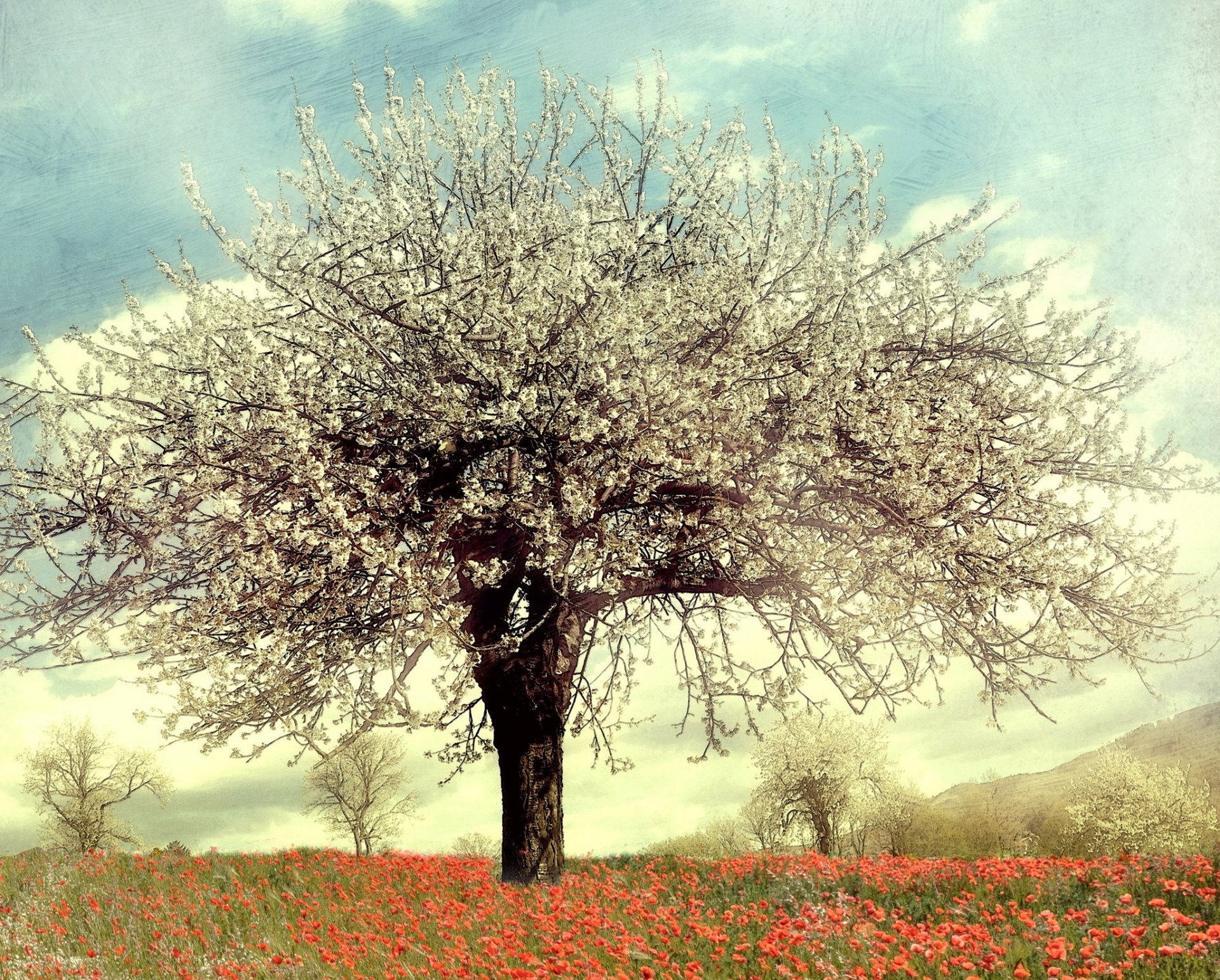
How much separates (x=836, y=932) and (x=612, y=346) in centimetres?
535

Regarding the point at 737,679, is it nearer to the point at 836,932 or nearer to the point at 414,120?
the point at 836,932

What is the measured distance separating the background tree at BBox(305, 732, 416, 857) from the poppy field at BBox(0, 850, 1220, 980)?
19.0 metres

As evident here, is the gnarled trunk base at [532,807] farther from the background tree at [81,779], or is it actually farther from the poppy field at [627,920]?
the background tree at [81,779]

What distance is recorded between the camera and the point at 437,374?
8953mm

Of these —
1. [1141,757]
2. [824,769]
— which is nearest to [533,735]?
[824,769]

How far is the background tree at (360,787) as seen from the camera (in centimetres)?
2975

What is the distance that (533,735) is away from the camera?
35.0 ft

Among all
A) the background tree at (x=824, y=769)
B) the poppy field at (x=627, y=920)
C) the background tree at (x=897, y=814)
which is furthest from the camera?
the background tree at (x=897, y=814)

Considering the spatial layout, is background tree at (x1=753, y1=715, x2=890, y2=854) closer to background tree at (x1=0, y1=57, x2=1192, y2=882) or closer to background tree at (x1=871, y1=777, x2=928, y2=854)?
background tree at (x1=871, y1=777, x2=928, y2=854)

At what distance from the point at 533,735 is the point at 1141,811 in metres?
26.1

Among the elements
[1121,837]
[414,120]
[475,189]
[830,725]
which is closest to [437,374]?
[475,189]

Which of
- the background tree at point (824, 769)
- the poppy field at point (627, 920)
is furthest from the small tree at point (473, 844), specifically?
the poppy field at point (627, 920)

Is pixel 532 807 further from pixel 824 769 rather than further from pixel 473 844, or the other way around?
pixel 473 844

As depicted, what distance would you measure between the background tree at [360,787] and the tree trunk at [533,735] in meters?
19.6
